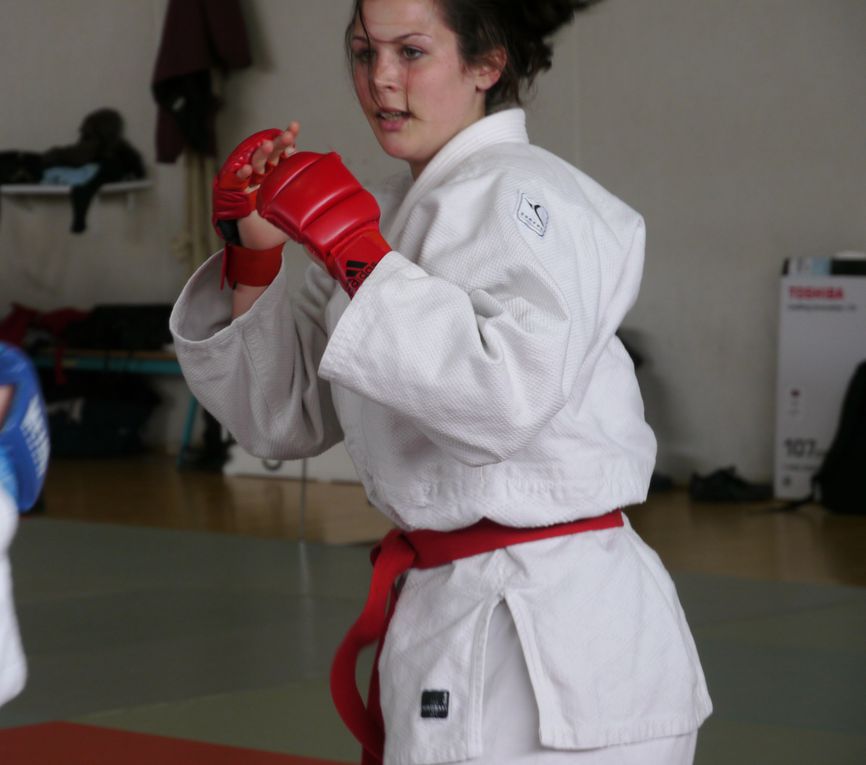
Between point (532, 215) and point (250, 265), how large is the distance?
417mm

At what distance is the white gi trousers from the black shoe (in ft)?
14.2

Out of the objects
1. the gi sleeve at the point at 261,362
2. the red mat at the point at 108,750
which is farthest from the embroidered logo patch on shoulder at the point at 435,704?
the red mat at the point at 108,750

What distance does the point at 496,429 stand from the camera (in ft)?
4.23

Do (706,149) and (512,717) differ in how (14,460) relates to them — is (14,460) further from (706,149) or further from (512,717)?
(706,149)

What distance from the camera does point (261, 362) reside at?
1.68m

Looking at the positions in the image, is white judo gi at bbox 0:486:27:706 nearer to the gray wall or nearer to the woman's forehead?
the woman's forehead

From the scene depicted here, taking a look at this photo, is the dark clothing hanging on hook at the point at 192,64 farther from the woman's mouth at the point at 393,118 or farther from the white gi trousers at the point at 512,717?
the white gi trousers at the point at 512,717

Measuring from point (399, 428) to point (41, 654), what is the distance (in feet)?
8.59

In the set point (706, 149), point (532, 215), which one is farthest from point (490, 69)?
point (706, 149)

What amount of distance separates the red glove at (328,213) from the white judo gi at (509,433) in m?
0.03

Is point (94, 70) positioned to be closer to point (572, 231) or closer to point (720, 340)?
point (720, 340)

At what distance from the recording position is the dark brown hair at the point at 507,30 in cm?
158

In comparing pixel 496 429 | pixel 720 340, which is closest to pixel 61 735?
pixel 496 429

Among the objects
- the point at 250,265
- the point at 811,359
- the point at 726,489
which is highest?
the point at 250,265
